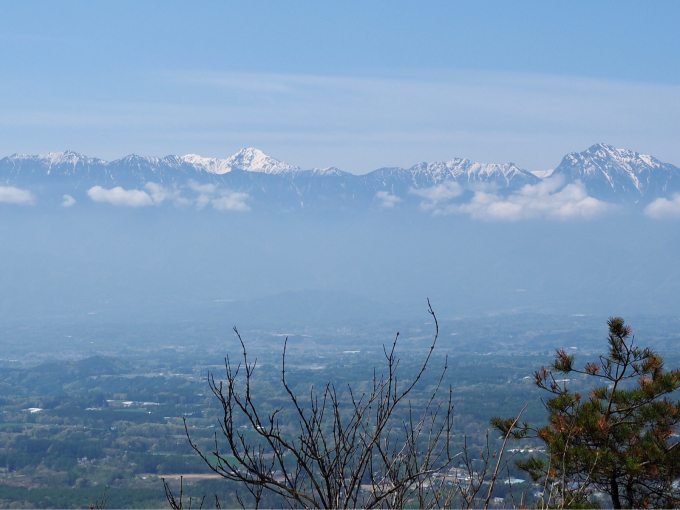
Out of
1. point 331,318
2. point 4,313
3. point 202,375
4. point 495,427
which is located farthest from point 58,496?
point 4,313

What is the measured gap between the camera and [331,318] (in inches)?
6737

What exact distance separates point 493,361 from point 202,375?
123ft

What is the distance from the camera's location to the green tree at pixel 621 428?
6039 mm

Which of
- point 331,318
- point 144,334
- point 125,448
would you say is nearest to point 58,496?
point 125,448

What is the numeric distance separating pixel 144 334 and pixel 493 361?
2815 inches

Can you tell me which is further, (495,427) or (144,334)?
(144,334)

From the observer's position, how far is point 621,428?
6238 mm

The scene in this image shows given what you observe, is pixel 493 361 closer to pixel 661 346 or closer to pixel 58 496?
pixel 661 346

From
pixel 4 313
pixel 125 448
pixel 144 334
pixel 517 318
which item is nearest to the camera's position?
pixel 125 448

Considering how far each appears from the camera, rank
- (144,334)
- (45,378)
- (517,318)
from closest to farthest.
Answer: (45,378) → (144,334) → (517,318)

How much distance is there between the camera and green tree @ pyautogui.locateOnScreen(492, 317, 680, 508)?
604 centimetres

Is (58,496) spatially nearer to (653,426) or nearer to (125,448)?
(125,448)

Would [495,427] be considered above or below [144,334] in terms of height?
above

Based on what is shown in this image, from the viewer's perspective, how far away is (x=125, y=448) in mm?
50344
